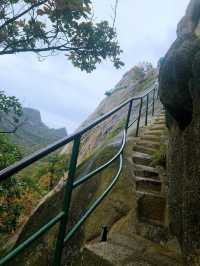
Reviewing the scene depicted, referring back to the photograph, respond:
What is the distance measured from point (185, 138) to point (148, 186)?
1.71 meters

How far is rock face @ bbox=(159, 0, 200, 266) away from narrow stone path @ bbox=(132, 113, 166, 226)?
19.4 inches

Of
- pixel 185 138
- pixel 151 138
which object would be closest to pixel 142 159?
pixel 151 138

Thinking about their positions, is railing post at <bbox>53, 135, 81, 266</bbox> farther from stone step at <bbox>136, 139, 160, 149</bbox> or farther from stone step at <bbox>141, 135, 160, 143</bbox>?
stone step at <bbox>141, 135, 160, 143</bbox>

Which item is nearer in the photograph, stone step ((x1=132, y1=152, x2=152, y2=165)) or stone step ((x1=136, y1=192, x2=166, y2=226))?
stone step ((x1=136, y1=192, x2=166, y2=226))

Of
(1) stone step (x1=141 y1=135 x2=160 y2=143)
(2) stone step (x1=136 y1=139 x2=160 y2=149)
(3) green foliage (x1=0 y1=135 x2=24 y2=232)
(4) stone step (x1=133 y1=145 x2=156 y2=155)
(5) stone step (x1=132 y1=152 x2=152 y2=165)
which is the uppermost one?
(1) stone step (x1=141 y1=135 x2=160 y2=143)

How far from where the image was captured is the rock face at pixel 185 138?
219 centimetres

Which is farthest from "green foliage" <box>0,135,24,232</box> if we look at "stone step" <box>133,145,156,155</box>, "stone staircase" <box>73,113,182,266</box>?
"stone staircase" <box>73,113,182,266</box>

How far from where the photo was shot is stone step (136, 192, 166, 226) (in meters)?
3.34

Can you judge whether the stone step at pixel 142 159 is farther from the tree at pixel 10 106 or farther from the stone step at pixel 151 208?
the tree at pixel 10 106

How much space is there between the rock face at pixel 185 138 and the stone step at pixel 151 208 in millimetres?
458

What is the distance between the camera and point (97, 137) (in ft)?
48.4

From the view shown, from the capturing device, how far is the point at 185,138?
250cm

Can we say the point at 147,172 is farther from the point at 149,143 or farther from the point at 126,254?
the point at 126,254

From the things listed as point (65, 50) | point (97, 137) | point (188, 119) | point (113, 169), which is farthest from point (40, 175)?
point (188, 119)
